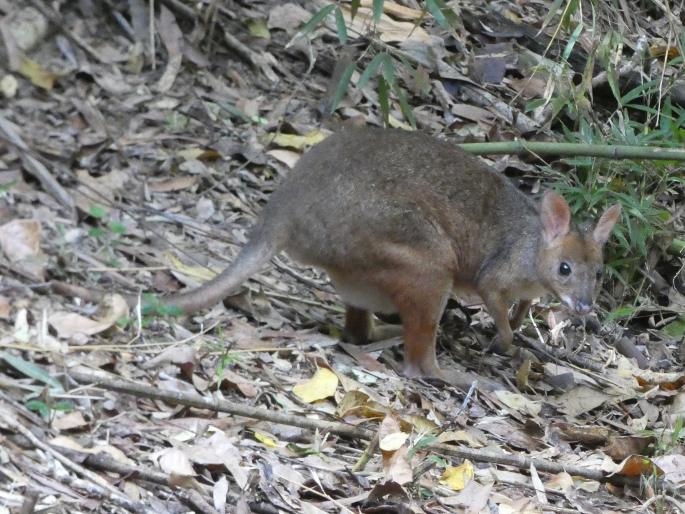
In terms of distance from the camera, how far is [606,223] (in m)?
6.64

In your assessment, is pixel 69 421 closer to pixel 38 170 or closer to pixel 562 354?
pixel 38 170

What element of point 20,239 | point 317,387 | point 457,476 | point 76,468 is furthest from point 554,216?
point 76,468

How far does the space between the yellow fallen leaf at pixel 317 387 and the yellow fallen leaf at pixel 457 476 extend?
771 millimetres

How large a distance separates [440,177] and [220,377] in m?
2.01

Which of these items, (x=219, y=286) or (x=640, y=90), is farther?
(x=640, y=90)

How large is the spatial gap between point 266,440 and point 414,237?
5.72ft

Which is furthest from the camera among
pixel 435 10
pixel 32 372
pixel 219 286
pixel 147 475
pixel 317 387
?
pixel 435 10

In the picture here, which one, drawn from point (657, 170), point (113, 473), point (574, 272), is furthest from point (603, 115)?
point (113, 473)

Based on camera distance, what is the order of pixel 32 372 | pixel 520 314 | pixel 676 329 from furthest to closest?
pixel 676 329
pixel 520 314
pixel 32 372

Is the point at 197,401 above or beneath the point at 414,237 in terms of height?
beneath

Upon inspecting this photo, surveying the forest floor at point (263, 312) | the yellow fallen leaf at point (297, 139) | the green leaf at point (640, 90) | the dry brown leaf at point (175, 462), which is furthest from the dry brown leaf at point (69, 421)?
the green leaf at point (640, 90)

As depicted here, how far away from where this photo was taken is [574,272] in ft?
21.6

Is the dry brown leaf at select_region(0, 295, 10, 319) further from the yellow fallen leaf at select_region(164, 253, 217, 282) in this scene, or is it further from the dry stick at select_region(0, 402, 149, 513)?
the yellow fallen leaf at select_region(164, 253, 217, 282)

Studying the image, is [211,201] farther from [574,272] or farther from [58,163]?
[574,272]
